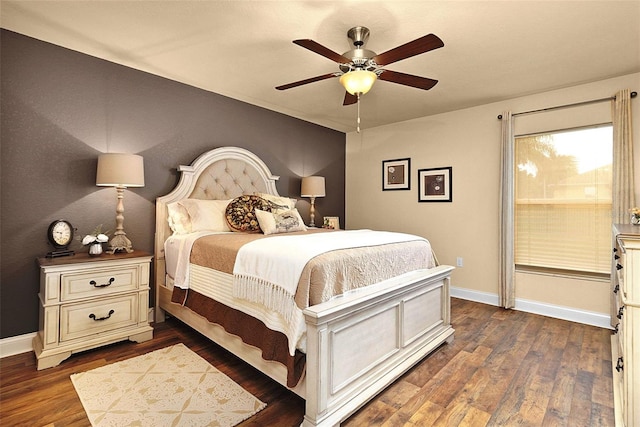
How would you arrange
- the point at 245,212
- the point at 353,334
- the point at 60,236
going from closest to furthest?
the point at 353,334 → the point at 60,236 → the point at 245,212

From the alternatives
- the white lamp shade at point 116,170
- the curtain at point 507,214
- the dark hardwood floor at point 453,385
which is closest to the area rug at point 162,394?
the dark hardwood floor at point 453,385

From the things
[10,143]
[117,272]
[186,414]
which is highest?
[10,143]

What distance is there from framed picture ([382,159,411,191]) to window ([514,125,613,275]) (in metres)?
1.41

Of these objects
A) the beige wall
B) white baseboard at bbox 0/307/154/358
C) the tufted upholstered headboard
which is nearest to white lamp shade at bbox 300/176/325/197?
the tufted upholstered headboard

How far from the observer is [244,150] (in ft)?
12.1

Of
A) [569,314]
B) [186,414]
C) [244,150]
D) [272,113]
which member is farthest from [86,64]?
[569,314]

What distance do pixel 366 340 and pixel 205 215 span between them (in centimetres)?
196

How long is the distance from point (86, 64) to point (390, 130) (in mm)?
3732

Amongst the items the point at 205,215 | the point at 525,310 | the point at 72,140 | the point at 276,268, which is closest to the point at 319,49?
the point at 276,268

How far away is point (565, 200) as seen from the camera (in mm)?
3316

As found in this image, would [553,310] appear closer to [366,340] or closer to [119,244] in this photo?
[366,340]

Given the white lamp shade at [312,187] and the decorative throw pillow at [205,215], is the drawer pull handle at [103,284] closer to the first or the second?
the decorative throw pillow at [205,215]

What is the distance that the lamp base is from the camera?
2.61 m

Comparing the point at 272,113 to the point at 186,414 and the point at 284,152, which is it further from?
the point at 186,414
